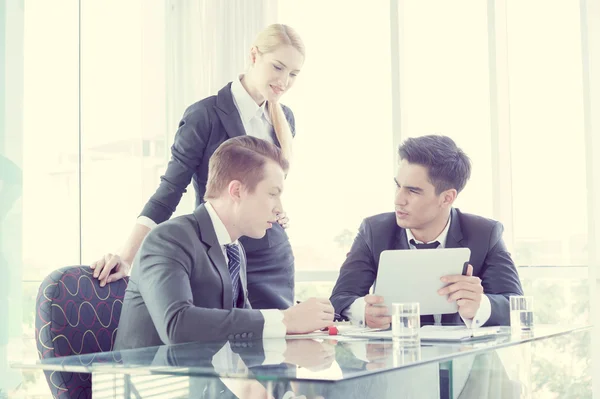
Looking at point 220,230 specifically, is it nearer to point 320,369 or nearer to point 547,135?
point 320,369

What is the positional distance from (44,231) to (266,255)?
1.46 m

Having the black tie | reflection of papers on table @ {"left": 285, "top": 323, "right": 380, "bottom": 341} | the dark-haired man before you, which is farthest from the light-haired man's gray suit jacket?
the black tie

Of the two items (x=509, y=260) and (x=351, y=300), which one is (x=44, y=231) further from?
(x=509, y=260)

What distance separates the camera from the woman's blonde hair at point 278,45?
278 cm

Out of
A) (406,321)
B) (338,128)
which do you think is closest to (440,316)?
(406,321)

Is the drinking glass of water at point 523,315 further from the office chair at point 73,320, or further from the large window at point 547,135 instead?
the large window at point 547,135

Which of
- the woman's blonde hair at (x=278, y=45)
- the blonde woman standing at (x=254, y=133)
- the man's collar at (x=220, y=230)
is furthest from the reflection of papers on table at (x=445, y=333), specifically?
the woman's blonde hair at (x=278, y=45)

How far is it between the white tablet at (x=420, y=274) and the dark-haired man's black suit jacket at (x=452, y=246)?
254mm

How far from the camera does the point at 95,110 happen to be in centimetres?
406

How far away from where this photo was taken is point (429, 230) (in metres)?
2.67

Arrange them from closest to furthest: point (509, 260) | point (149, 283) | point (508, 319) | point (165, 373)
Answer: point (165, 373) → point (149, 283) → point (508, 319) → point (509, 260)

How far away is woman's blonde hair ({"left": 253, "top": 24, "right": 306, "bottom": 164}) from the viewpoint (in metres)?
2.78

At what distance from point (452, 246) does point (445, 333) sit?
679mm

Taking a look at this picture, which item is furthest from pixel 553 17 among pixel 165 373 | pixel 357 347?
pixel 165 373
